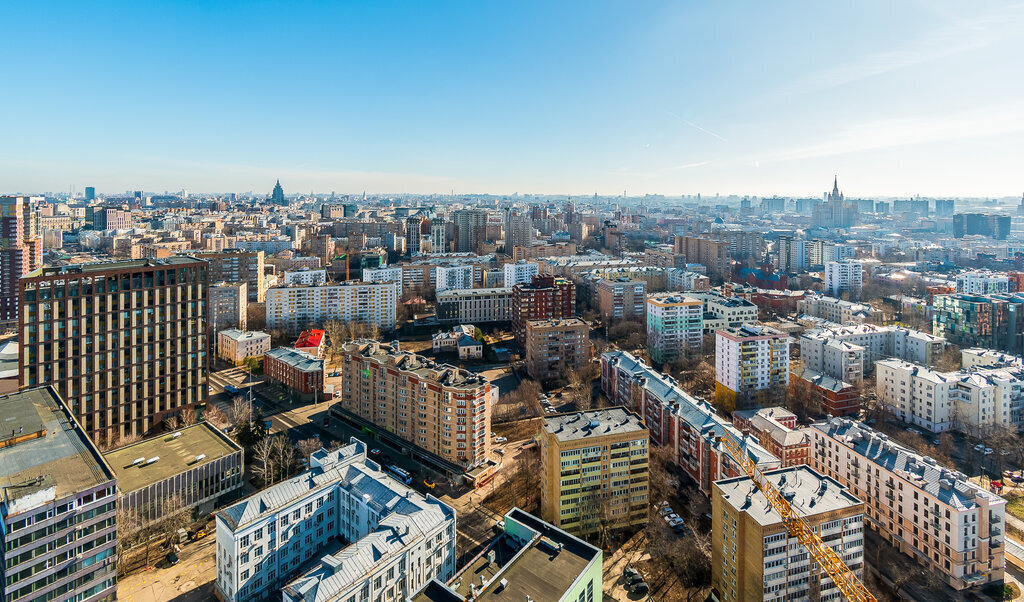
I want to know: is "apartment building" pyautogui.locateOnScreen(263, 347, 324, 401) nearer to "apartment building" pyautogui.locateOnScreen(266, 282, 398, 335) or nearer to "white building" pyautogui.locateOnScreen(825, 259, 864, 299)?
"apartment building" pyautogui.locateOnScreen(266, 282, 398, 335)

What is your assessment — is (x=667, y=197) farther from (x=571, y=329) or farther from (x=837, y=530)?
(x=837, y=530)

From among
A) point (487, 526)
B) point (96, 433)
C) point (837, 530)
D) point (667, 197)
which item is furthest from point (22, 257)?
point (667, 197)

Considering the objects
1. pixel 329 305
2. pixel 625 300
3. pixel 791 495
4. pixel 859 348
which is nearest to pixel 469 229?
pixel 329 305

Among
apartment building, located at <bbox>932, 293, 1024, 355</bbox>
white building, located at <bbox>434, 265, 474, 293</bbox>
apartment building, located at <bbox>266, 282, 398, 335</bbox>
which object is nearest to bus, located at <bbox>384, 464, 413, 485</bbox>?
apartment building, located at <bbox>266, 282, 398, 335</bbox>

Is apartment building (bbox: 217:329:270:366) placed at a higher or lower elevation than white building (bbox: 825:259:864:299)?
lower

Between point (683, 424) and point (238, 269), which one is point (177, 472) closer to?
point (683, 424)

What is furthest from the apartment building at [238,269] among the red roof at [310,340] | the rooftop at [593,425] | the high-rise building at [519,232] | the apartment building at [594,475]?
the apartment building at [594,475]

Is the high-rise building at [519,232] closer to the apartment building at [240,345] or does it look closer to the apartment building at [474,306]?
the apartment building at [474,306]
